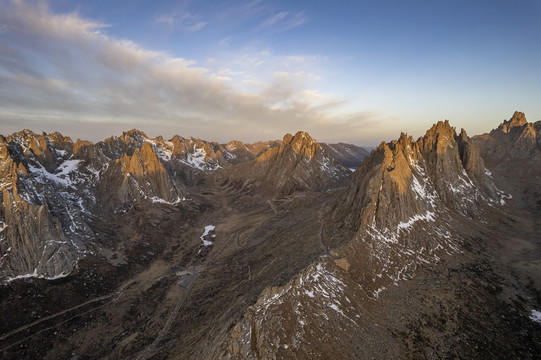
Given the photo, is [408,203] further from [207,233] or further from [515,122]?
[515,122]

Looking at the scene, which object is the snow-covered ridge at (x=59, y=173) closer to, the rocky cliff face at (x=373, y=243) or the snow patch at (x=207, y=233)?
the snow patch at (x=207, y=233)

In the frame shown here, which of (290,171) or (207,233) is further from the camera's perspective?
(290,171)

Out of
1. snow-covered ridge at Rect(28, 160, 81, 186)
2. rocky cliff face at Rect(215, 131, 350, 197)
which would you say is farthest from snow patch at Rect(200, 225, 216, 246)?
snow-covered ridge at Rect(28, 160, 81, 186)

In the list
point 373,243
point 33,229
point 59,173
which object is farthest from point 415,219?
point 59,173

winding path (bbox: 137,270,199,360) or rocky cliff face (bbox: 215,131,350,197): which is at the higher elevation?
rocky cliff face (bbox: 215,131,350,197)

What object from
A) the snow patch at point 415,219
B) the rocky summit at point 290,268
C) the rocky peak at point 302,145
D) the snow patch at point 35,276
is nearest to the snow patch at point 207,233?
the rocky summit at point 290,268

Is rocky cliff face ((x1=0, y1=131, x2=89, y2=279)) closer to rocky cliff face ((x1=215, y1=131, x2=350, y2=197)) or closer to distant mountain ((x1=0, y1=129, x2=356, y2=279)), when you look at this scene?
distant mountain ((x1=0, y1=129, x2=356, y2=279))
